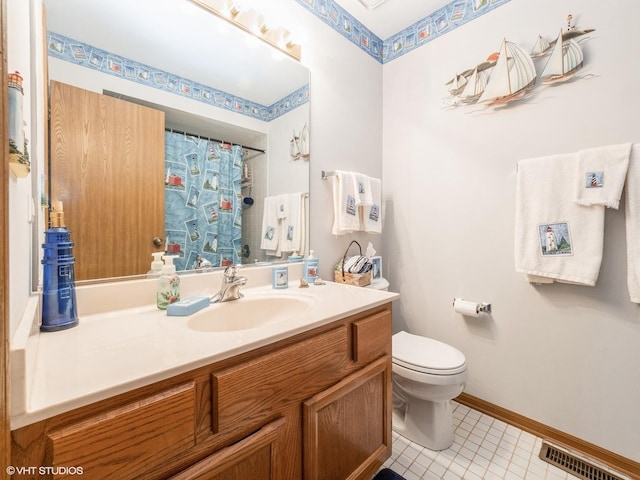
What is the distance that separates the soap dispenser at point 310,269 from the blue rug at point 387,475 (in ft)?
2.94

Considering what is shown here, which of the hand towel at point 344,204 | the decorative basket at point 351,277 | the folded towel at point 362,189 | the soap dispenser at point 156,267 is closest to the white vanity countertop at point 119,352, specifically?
the soap dispenser at point 156,267

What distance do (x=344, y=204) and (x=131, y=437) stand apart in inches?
54.5

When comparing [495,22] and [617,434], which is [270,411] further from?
[495,22]

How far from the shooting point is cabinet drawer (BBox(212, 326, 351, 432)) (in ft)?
2.13

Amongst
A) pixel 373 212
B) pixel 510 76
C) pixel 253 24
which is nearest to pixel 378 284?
pixel 373 212

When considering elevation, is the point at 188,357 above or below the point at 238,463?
above

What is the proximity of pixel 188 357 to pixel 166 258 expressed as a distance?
51 centimetres

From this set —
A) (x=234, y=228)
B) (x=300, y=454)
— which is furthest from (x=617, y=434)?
(x=234, y=228)

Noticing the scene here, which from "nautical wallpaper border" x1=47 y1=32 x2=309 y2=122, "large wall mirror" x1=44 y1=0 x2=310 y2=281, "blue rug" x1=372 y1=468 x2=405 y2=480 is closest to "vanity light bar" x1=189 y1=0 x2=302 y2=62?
"large wall mirror" x1=44 y1=0 x2=310 y2=281

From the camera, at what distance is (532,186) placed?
4.69 feet

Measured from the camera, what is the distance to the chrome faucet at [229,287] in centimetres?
109

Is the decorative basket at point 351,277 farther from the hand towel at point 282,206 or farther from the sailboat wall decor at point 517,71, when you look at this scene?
the sailboat wall decor at point 517,71

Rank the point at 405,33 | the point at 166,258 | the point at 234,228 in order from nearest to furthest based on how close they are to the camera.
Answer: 1. the point at 166,258
2. the point at 234,228
3. the point at 405,33

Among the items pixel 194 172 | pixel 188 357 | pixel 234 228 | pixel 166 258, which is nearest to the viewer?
pixel 188 357
